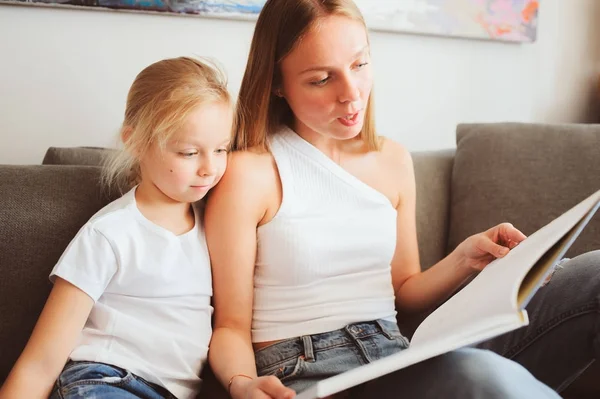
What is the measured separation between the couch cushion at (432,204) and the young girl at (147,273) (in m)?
0.70

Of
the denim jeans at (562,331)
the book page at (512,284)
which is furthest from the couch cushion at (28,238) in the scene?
the denim jeans at (562,331)

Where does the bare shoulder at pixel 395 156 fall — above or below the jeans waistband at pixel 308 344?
above

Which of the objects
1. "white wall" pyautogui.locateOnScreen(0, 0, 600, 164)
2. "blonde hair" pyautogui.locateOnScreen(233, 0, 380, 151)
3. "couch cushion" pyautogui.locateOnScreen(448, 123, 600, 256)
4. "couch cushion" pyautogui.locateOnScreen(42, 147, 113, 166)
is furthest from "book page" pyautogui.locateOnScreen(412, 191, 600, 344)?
"white wall" pyautogui.locateOnScreen(0, 0, 600, 164)

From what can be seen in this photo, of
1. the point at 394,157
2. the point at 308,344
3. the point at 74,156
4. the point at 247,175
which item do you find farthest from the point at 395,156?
the point at 74,156

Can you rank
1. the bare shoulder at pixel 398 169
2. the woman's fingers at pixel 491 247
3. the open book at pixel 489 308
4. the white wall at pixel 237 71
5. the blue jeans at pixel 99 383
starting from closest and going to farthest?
the open book at pixel 489 308 < the blue jeans at pixel 99 383 < the woman's fingers at pixel 491 247 < the bare shoulder at pixel 398 169 < the white wall at pixel 237 71

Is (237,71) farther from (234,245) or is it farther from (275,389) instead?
(275,389)

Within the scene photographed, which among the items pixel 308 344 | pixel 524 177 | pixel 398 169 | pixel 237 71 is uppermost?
pixel 237 71

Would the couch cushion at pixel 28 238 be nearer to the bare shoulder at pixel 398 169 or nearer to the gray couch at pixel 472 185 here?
the gray couch at pixel 472 185

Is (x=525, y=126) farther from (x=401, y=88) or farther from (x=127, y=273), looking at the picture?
(x=127, y=273)

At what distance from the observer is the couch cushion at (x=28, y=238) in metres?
1.24

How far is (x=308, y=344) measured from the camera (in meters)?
1.14

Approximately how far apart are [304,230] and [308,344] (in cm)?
21

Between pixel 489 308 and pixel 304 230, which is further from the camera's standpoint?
pixel 304 230

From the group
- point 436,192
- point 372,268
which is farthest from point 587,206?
point 436,192
